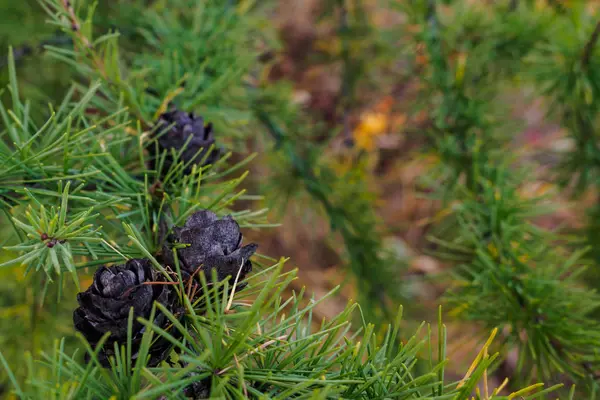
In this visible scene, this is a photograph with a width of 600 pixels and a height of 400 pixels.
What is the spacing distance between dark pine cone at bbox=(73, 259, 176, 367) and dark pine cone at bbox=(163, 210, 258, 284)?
0.02 metres

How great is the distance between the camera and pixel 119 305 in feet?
0.89

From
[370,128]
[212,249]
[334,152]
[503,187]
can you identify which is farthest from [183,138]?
[370,128]

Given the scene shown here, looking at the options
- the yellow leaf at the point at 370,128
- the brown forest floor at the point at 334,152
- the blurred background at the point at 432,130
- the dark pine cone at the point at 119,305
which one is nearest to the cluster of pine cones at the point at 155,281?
the dark pine cone at the point at 119,305

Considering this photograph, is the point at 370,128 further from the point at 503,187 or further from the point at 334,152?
the point at 503,187

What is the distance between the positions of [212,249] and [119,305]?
0.06 meters

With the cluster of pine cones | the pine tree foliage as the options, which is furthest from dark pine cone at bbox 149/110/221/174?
the pine tree foliage

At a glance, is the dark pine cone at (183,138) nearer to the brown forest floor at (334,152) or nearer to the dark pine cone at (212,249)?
the dark pine cone at (212,249)

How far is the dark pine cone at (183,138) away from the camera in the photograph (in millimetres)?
396

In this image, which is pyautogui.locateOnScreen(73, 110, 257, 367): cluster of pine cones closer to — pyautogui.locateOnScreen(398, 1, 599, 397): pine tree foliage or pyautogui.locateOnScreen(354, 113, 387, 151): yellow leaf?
pyautogui.locateOnScreen(398, 1, 599, 397): pine tree foliage

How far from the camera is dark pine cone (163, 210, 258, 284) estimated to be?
0.29 metres

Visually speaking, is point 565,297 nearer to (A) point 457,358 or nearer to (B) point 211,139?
(B) point 211,139

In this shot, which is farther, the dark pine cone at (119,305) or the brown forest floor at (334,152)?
the brown forest floor at (334,152)

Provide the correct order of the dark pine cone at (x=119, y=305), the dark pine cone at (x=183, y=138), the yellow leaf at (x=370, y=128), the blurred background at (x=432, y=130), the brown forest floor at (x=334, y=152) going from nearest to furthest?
the dark pine cone at (x=119, y=305) → the dark pine cone at (x=183, y=138) → the blurred background at (x=432, y=130) → the brown forest floor at (x=334, y=152) → the yellow leaf at (x=370, y=128)

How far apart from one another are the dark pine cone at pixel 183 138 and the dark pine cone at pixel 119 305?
0.13m
